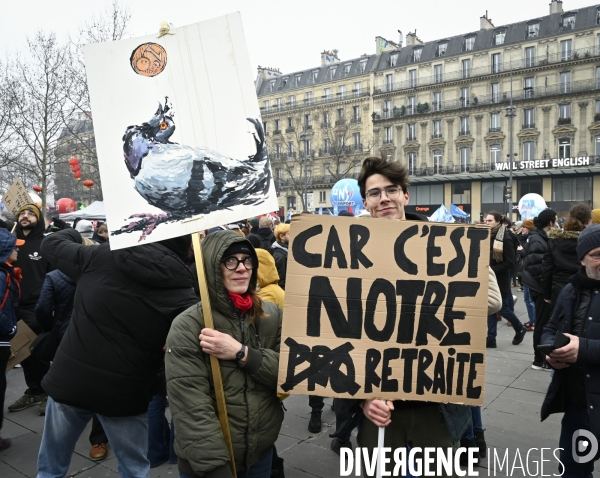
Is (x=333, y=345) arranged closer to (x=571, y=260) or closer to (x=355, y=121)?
(x=571, y=260)

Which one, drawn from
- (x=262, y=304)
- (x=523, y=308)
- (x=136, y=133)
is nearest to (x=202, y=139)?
(x=136, y=133)

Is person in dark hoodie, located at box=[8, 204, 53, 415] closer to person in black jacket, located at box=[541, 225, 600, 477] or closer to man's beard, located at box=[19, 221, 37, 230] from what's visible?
man's beard, located at box=[19, 221, 37, 230]

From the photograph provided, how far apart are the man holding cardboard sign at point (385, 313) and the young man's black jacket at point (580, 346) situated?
881mm

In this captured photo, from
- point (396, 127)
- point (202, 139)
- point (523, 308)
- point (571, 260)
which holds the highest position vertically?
point (396, 127)

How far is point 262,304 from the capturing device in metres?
2.43

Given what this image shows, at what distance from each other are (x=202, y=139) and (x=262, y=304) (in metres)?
0.87

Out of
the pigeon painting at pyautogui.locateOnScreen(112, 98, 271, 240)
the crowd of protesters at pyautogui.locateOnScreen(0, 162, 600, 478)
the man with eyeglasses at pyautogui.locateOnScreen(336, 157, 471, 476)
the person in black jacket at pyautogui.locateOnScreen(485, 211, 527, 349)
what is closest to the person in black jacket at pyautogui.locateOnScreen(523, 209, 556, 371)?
the person in black jacket at pyautogui.locateOnScreen(485, 211, 527, 349)

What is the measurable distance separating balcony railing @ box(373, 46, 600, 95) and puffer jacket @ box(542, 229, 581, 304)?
46.1 metres

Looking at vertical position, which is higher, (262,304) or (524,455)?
(262,304)

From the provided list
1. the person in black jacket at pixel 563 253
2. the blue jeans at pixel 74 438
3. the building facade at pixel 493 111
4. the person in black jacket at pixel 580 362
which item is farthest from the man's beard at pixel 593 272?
the building facade at pixel 493 111

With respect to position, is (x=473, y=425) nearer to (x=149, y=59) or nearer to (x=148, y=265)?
(x=148, y=265)

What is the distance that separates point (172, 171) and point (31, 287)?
3.76 metres

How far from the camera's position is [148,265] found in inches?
97.1

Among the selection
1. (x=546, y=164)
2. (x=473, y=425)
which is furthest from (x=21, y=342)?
(x=546, y=164)
